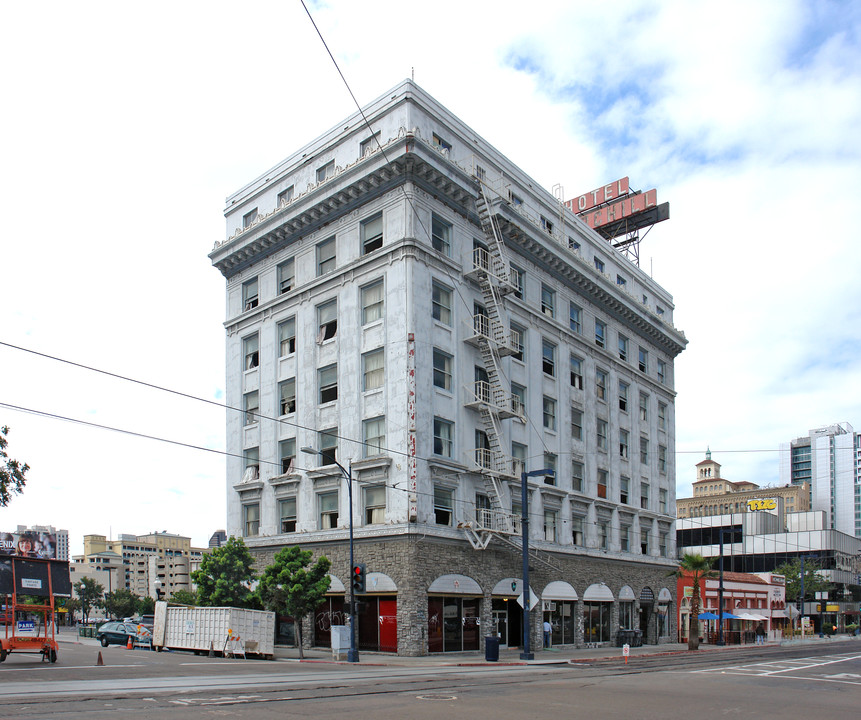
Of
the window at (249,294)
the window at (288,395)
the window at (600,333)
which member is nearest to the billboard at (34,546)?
the window at (249,294)

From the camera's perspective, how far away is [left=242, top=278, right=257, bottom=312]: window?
48.1m

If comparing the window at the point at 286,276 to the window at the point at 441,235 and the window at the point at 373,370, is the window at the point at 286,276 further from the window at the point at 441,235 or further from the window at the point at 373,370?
the window at the point at 441,235

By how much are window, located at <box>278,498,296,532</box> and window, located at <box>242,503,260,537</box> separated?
7.36ft

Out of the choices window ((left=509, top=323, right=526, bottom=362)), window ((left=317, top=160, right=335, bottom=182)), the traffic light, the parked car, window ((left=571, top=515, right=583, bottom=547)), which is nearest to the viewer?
the traffic light

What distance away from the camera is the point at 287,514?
1683 inches

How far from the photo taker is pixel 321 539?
39812mm

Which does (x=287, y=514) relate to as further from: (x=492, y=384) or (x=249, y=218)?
(x=249, y=218)

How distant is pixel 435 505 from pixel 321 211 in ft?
55.7

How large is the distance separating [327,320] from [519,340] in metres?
10.9

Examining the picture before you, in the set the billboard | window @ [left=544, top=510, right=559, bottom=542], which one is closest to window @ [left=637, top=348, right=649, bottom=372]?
window @ [left=544, top=510, right=559, bottom=542]

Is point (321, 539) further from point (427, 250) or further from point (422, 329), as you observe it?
point (427, 250)

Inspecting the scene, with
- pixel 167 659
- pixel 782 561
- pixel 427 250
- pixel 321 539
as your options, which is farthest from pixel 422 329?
pixel 782 561

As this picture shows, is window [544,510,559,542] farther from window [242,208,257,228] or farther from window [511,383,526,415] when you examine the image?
window [242,208,257,228]

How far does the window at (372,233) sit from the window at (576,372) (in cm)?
1653
